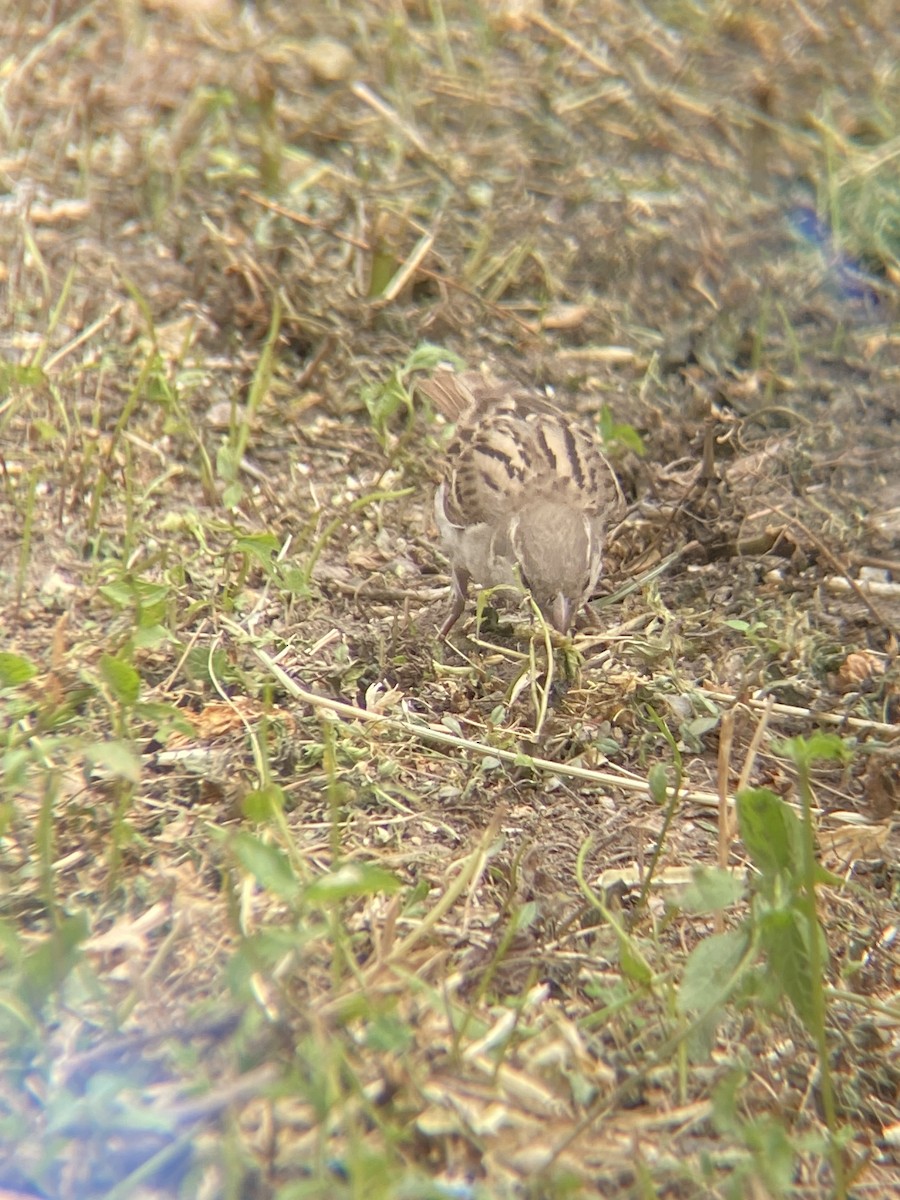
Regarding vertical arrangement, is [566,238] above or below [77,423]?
below

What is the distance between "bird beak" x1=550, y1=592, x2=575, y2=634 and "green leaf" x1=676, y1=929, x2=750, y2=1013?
64.9 inches

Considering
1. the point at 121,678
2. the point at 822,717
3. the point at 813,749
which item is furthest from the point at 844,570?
the point at 121,678

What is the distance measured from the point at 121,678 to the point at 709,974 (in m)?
1.52

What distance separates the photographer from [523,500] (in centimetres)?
528

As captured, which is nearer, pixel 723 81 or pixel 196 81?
pixel 196 81

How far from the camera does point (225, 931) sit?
139 inches

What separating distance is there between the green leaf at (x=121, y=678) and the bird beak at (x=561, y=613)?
59.9 inches

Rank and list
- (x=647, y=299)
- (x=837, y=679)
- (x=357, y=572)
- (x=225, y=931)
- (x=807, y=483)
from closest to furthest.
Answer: (x=225, y=931) < (x=837, y=679) < (x=357, y=572) < (x=807, y=483) < (x=647, y=299)

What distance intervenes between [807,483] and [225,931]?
10.3 feet

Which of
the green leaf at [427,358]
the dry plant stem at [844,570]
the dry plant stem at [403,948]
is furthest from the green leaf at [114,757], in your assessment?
the green leaf at [427,358]

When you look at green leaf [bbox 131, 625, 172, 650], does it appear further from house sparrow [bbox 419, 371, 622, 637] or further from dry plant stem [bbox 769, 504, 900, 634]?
dry plant stem [bbox 769, 504, 900, 634]

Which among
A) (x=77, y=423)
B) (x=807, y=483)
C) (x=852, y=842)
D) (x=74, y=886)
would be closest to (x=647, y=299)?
(x=807, y=483)

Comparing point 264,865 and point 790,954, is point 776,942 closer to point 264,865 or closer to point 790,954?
point 790,954

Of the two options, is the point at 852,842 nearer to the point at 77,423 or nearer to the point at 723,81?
the point at 77,423
